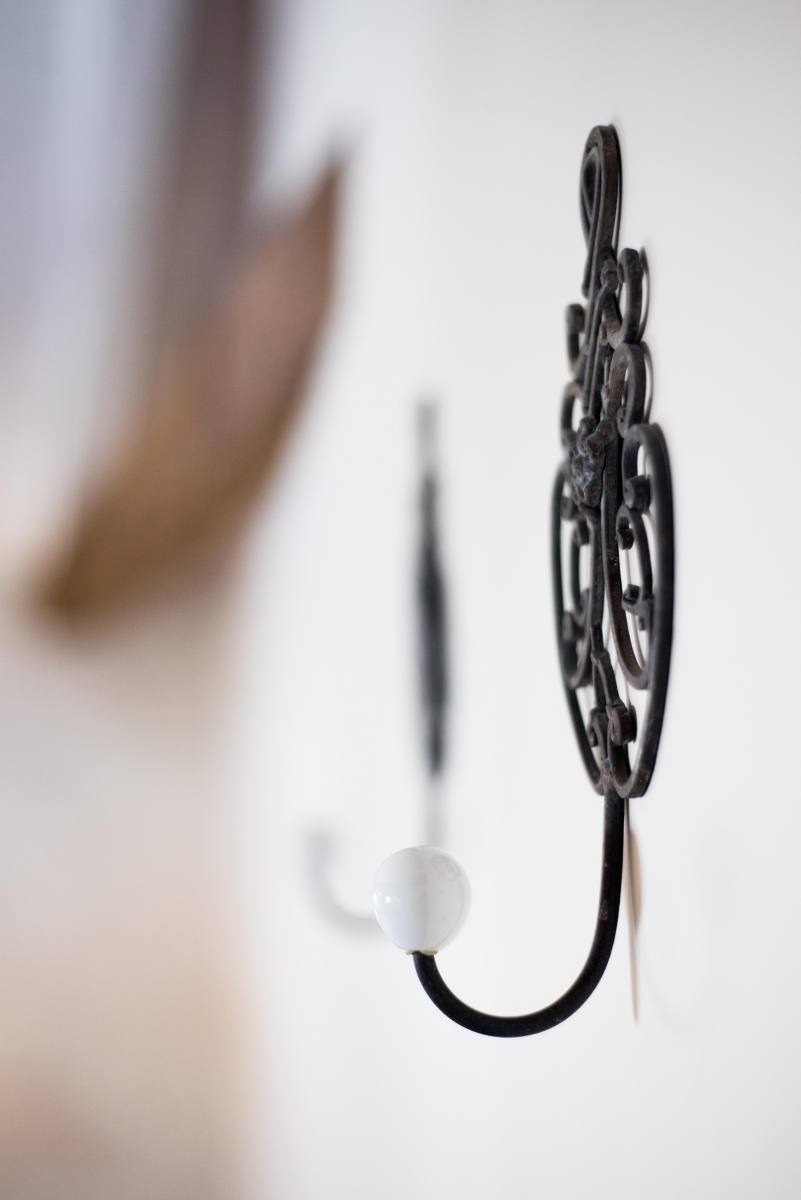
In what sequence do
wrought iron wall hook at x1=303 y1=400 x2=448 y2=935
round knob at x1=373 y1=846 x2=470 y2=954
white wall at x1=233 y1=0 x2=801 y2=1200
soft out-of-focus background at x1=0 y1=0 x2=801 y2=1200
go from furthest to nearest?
1. wrought iron wall hook at x1=303 y1=400 x2=448 y2=935
2. soft out-of-focus background at x1=0 y1=0 x2=801 y2=1200
3. round knob at x1=373 y1=846 x2=470 y2=954
4. white wall at x1=233 y1=0 x2=801 y2=1200

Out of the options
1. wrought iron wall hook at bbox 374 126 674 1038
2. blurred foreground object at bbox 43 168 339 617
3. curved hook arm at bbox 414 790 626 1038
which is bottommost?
curved hook arm at bbox 414 790 626 1038

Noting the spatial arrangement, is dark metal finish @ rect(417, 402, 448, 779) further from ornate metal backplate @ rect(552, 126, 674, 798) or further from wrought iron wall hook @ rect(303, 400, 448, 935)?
ornate metal backplate @ rect(552, 126, 674, 798)

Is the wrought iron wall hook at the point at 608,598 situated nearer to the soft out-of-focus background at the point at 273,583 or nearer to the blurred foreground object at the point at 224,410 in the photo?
the soft out-of-focus background at the point at 273,583

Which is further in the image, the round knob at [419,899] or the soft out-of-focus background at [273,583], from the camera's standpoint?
the soft out-of-focus background at [273,583]

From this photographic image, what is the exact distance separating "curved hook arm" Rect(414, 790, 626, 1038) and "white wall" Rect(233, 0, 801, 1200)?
2 cm

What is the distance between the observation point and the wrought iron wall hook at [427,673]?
1.04 meters

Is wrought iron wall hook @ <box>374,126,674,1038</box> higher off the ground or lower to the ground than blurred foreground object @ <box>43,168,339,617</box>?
lower

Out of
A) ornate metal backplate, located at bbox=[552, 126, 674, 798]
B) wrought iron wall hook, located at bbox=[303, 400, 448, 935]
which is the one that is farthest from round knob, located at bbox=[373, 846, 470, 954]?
wrought iron wall hook, located at bbox=[303, 400, 448, 935]

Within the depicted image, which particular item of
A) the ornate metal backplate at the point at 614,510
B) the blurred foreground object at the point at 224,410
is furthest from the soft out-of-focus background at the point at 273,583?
the ornate metal backplate at the point at 614,510

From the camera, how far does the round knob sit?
60 centimetres

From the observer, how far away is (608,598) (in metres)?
0.62

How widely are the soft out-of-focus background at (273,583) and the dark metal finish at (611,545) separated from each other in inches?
4.9

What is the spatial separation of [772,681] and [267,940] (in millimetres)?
786

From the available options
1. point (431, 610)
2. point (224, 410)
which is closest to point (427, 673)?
point (431, 610)
